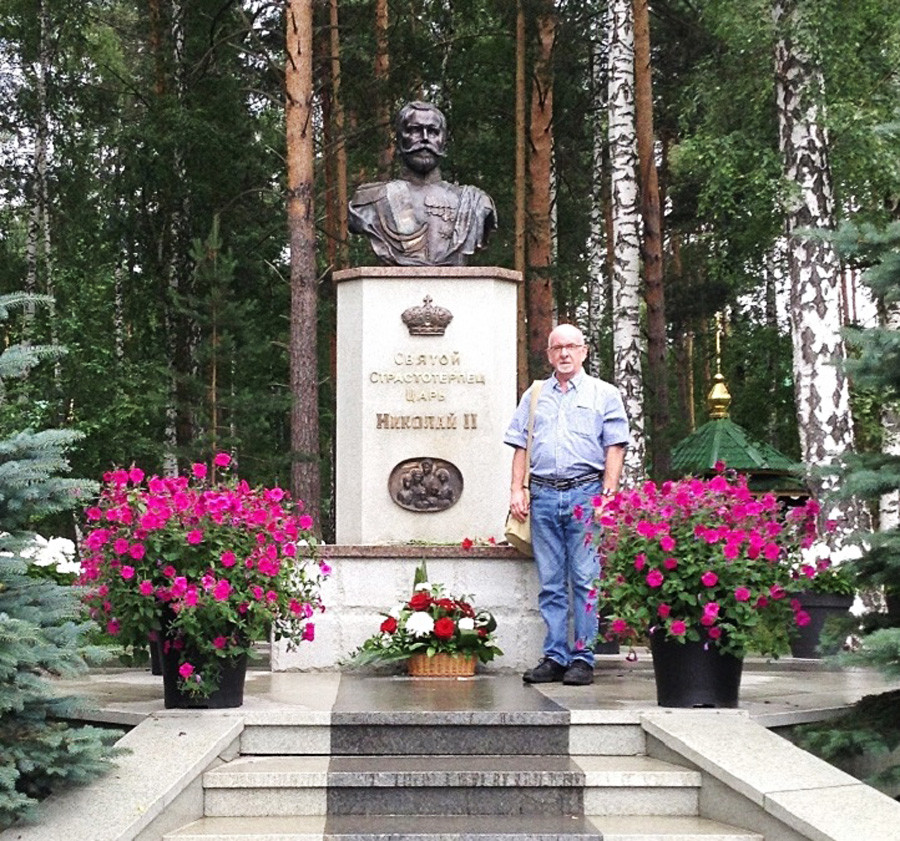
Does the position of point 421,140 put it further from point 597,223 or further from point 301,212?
point 597,223

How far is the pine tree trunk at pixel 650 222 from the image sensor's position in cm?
1942

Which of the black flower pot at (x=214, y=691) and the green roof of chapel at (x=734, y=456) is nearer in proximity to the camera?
the black flower pot at (x=214, y=691)

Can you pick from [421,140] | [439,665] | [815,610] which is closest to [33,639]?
[439,665]

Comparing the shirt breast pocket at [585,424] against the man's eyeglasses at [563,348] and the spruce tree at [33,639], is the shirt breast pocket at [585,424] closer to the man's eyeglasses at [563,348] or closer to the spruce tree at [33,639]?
the man's eyeglasses at [563,348]

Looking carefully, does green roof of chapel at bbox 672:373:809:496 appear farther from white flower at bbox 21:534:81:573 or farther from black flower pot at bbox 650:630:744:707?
black flower pot at bbox 650:630:744:707

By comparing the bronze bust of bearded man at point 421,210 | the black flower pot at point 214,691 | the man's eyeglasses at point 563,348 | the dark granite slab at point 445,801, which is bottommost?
the dark granite slab at point 445,801

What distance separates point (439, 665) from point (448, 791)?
2556 millimetres

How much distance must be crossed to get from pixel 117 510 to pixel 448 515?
3389 mm

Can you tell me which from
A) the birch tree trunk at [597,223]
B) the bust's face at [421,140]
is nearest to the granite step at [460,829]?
the bust's face at [421,140]

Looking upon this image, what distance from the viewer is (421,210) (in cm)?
1020

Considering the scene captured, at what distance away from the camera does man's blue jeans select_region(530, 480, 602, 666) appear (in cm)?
790

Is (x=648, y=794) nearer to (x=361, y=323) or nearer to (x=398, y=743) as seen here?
(x=398, y=743)

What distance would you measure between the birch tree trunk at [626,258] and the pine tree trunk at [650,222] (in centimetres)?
236

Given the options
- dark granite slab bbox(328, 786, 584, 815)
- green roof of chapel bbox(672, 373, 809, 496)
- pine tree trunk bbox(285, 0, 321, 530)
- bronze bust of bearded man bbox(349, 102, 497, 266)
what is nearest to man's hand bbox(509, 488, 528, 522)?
bronze bust of bearded man bbox(349, 102, 497, 266)
